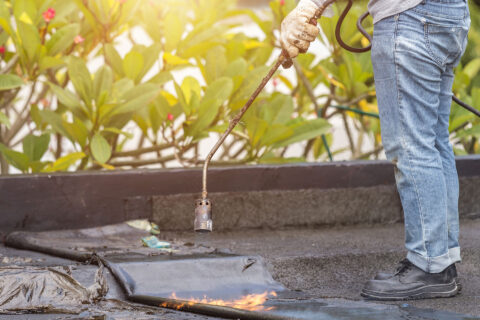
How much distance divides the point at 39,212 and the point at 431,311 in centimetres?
191

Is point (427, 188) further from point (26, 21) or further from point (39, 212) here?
point (26, 21)

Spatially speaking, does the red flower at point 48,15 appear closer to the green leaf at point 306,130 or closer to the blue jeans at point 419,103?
the green leaf at point 306,130

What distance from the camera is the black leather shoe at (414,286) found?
9.14ft

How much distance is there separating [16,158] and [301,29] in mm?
1735

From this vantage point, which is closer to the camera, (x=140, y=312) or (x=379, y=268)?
(x=140, y=312)

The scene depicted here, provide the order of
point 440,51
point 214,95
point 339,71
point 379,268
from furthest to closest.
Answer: point 339,71 → point 214,95 → point 379,268 → point 440,51

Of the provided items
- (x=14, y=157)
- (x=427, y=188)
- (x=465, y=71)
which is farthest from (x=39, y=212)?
(x=465, y=71)

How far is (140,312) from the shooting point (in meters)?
2.51

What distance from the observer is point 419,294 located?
9.17 ft

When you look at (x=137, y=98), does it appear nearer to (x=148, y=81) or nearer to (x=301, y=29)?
(x=148, y=81)

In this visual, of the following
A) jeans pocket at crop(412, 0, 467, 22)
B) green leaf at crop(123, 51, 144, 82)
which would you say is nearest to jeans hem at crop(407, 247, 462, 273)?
jeans pocket at crop(412, 0, 467, 22)

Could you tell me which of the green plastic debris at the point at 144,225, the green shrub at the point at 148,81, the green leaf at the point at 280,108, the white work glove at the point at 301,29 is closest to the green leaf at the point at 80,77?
the green shrub at the point at 148,81

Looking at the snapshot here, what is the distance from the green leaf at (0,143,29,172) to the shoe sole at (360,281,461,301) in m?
1.83

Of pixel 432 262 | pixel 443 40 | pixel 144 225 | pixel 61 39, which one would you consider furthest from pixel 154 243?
pixel 443 40
